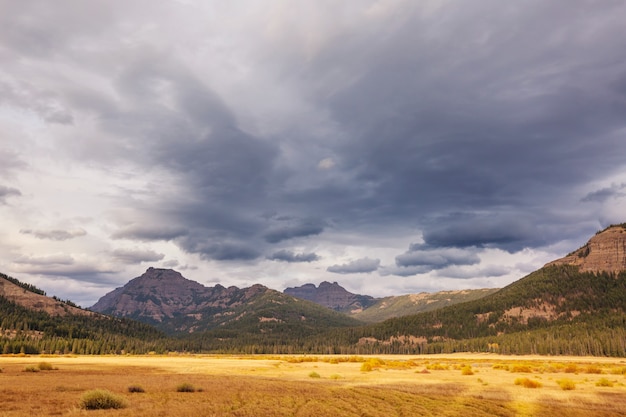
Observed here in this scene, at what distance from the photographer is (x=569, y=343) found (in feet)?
527

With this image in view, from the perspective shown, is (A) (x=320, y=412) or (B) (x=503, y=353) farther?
(B) (x=503, y=353)

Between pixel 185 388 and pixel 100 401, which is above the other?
pixel 100 401

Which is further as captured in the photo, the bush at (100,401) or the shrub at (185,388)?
the shrub at (185,388)

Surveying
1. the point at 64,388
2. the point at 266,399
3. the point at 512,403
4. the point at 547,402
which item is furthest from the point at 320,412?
the point at 64,388

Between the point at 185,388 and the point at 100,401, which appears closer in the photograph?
the point at 100,401

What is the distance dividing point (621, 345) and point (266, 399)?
175700 millimetres

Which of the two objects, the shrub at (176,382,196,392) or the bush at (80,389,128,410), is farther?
the shrub at (176,382,196,392)

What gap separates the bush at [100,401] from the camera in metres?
21.9

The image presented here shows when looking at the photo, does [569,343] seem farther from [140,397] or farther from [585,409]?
[140,397]

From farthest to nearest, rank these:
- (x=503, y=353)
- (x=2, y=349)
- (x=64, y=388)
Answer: (x=503, y=353)
(x=2, y=349)
(x=64, y=388)

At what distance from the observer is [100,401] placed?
22.1 meters

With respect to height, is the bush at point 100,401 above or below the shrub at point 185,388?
above

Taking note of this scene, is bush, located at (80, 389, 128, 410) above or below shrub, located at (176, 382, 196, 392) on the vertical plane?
above

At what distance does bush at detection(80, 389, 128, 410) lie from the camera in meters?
21.9
